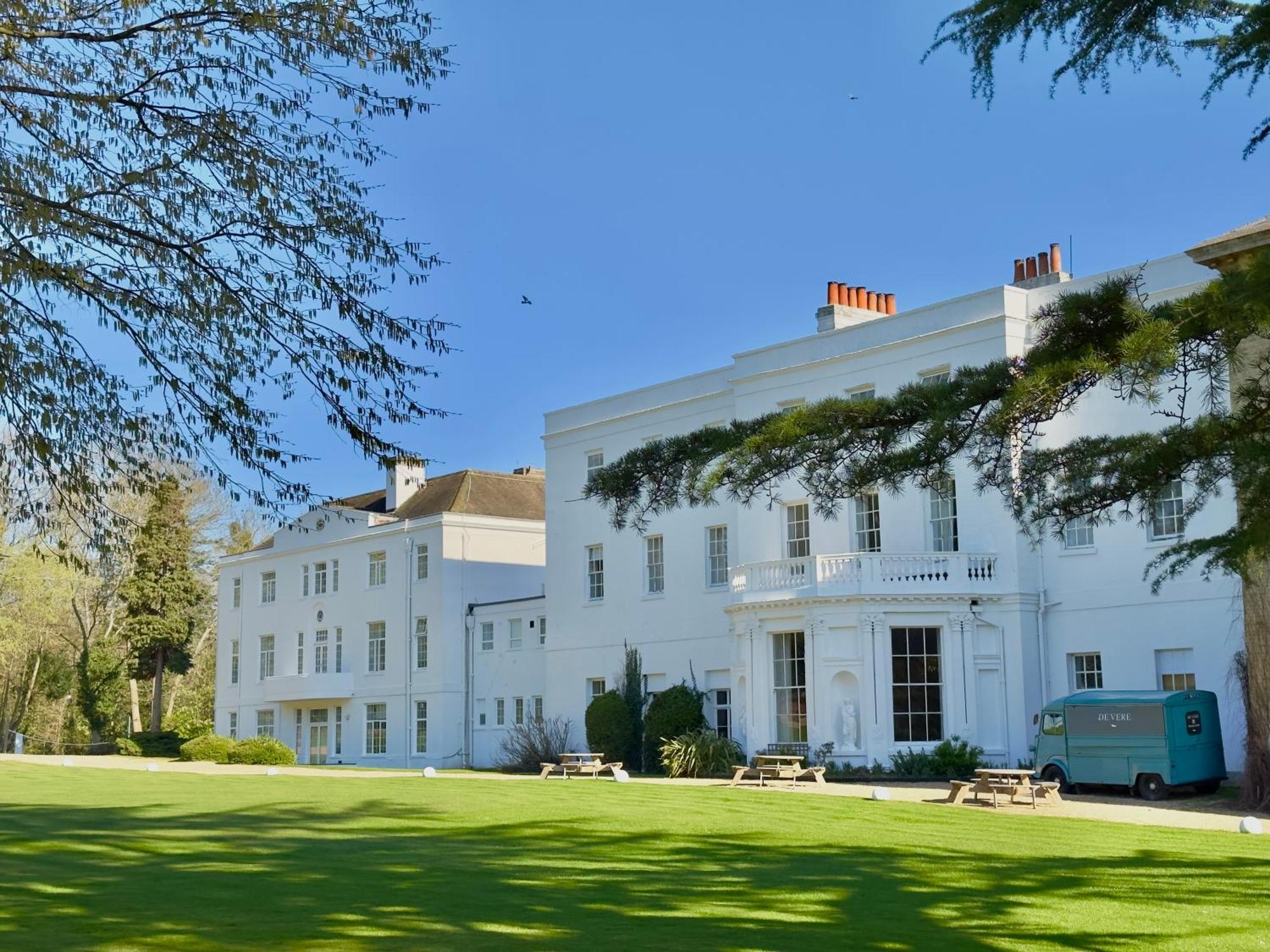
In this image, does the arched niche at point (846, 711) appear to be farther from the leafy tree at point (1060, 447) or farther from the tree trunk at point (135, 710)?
the tree trunk at point (135, 710)

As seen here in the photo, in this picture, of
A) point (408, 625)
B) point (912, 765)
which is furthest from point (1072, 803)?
point (408, 625)

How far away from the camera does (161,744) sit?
54531 millimetres

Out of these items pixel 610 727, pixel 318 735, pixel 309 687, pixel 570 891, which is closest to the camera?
pixel 570 891

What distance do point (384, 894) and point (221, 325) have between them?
223 inches

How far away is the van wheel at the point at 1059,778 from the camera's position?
2720 cm

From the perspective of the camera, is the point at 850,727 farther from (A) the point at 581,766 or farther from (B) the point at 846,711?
(A) the point at 581,766

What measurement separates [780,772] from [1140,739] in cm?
680

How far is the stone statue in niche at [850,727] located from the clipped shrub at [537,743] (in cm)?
990

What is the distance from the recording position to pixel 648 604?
3962cm

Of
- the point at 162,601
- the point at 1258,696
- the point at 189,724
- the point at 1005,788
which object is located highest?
the point at 162,601

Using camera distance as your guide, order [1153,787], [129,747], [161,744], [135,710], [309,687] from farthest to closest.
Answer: [135,710], [161,744], [129,747], [309,687], [1153,787]

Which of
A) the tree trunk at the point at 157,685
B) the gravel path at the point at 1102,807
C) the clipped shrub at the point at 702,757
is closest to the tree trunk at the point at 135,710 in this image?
the tree trunk at the point at 157,685

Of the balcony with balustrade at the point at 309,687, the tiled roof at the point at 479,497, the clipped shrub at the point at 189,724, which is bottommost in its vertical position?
the clipped shrub at the point at 189,724

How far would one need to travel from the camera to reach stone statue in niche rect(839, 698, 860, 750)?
31.7 m
